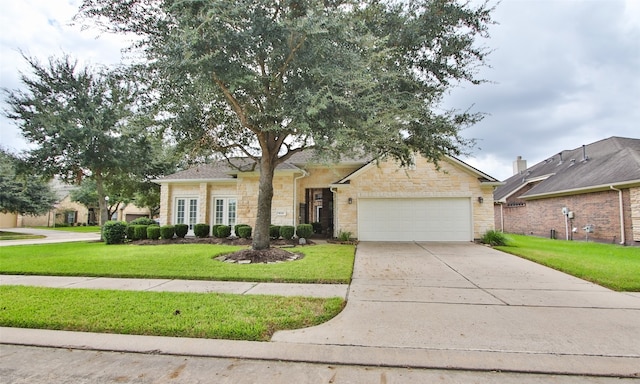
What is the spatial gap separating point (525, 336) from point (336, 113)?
560 centimetres

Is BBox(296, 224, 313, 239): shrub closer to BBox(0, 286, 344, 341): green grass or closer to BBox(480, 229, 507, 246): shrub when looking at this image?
BBox(480, 229, 507, 246): shrub

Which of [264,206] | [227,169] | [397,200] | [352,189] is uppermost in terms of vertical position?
[227,169]

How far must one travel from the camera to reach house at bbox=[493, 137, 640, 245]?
1342 centimetres

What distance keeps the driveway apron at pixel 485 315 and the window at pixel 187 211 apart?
11.3m

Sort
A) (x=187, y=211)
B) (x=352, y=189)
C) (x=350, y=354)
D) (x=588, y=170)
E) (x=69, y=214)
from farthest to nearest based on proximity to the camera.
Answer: (x=69, y=214)
(x=588, y=170)
(x=187, y=211)
(x=352, y=189)
(x=350, y=354)

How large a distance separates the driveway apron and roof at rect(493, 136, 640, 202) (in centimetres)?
1100

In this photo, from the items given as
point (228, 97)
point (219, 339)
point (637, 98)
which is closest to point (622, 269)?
point (219, 339)

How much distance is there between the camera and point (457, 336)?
3512 millimetres

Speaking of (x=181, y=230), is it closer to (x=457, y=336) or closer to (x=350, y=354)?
(x=350, y=354)

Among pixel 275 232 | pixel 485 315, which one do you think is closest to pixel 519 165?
pixel 275 232

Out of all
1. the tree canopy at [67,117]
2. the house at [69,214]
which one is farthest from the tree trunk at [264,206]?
the house at [69,214]

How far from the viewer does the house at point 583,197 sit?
13422 mm

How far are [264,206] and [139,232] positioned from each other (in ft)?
26.7

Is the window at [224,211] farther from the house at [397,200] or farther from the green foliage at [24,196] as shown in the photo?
the green foliage at [24,196]
